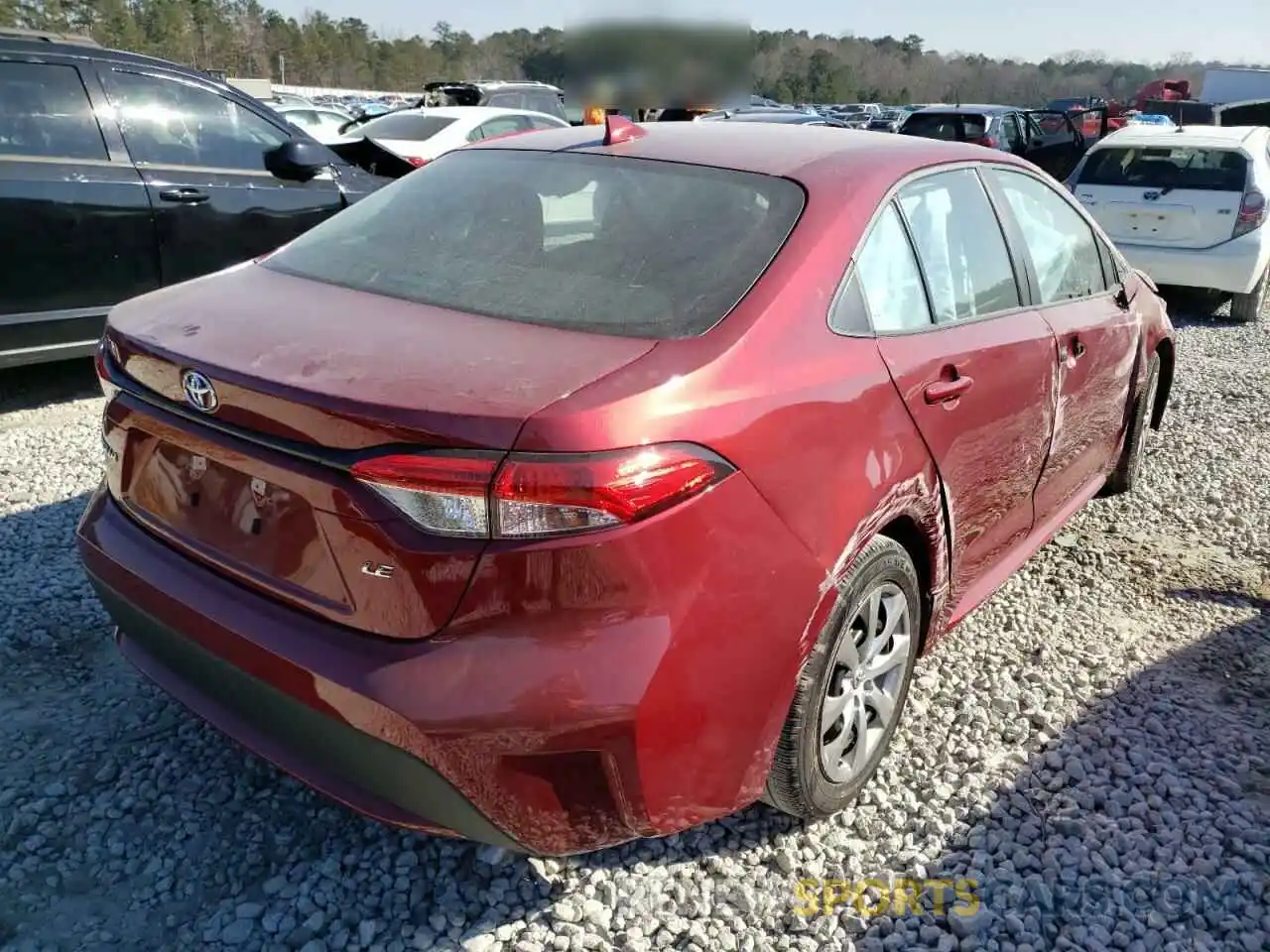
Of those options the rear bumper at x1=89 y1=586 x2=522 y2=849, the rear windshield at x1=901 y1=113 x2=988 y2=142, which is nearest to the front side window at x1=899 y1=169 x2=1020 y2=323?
the rear bumper at x1=89 y1=586 x2=522 y2=849

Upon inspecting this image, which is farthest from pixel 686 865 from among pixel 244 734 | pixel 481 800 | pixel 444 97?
pixel 444 97

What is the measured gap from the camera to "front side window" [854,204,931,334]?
2.40m

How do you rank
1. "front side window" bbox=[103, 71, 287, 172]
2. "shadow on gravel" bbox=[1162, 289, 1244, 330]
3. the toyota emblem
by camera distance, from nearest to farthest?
the toyota emblem → "front side window" bbox=[103, 71, 287, 172] → "shadow on gravel" bbox=[1162, 289, 1244, 330]

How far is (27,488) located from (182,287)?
2309 millimetres

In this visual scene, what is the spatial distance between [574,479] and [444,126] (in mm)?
9612

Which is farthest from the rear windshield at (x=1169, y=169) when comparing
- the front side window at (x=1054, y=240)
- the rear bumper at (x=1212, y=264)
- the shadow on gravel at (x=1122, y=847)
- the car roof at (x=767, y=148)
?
the shadow on gravel at (x=1122, y=847)

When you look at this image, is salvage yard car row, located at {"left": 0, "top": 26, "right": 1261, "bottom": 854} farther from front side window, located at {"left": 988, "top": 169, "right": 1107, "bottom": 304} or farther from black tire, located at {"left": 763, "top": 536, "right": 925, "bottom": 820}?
front side window, located at {"left": 988, "top": 169, "right": 1107, "bottom": 304}

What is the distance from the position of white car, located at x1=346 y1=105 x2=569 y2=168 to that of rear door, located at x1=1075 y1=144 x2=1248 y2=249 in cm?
511

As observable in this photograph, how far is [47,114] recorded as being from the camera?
4.88 metres

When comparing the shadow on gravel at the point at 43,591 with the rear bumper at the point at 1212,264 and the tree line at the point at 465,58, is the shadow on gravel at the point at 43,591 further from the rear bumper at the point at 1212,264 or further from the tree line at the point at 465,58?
the rear bumper at the point at 1212,264

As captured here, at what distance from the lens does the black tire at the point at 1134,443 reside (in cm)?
429

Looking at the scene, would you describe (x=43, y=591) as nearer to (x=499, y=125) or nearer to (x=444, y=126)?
(x=444, y=126)

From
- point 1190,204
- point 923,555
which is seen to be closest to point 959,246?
point 923,555

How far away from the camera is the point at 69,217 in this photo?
15.9 ft
